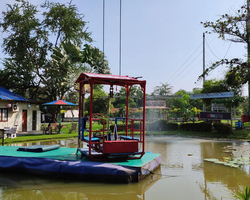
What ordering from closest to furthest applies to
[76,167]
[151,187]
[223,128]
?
[151,187], [76,167], [223,128]

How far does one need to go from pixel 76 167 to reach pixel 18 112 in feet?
53.1

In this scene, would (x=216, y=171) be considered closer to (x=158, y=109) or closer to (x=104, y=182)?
(x=104, y=182)

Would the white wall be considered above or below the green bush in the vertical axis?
above

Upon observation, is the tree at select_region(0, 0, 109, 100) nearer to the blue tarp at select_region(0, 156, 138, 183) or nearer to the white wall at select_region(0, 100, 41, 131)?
the white wall at select_region(0, 100, 41, 131)

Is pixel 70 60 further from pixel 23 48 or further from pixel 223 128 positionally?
pixel 223 128

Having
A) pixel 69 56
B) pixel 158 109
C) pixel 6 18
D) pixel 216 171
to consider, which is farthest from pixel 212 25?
pixel 158 109

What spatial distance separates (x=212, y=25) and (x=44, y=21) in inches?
646

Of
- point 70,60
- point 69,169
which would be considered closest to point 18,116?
point 70,60

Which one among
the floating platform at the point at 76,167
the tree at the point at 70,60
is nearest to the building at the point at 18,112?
the tree at the point at 70,60

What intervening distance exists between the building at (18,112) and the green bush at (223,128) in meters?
15.5

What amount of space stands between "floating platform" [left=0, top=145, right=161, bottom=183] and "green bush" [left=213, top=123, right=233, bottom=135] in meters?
14.3

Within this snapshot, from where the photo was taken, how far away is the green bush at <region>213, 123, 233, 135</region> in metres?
20.8

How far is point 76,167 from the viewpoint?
7254mm

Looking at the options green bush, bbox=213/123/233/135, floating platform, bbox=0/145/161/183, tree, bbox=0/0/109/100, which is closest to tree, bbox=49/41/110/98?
tree, bbox=0/0/109/100
